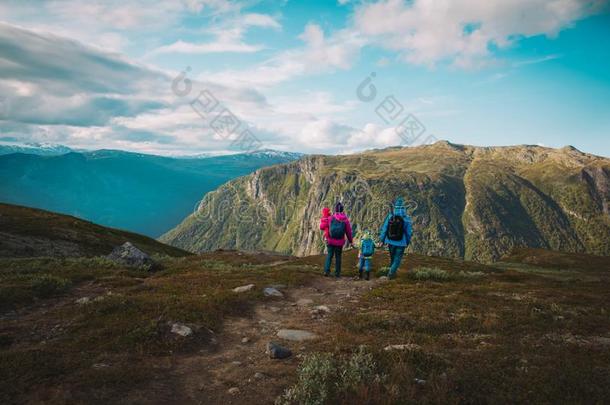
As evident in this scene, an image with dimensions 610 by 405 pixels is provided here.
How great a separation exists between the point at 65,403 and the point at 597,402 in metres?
9.63

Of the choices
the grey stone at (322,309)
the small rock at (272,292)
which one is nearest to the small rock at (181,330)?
the grey stone at (322,309)

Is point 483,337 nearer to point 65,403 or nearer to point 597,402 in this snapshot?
point 597,402

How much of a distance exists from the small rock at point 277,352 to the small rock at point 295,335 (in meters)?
1.25

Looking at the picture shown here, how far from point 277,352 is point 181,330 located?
3.19 meters

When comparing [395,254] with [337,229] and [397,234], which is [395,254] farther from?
[337,229]

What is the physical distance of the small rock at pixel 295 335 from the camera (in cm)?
A: 1078

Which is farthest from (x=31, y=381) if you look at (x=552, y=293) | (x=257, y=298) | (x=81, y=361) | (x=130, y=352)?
(x=552, y=293)

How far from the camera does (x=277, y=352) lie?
30.4 ft

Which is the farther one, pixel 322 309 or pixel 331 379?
pixel 322 309

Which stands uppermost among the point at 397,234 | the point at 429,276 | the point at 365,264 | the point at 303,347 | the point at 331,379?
the point at 397,234

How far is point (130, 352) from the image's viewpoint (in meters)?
9.33

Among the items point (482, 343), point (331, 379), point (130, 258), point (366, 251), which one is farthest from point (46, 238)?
point (482, 343)

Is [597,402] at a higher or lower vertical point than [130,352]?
higher

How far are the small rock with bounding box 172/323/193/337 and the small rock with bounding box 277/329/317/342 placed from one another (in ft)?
8.65
